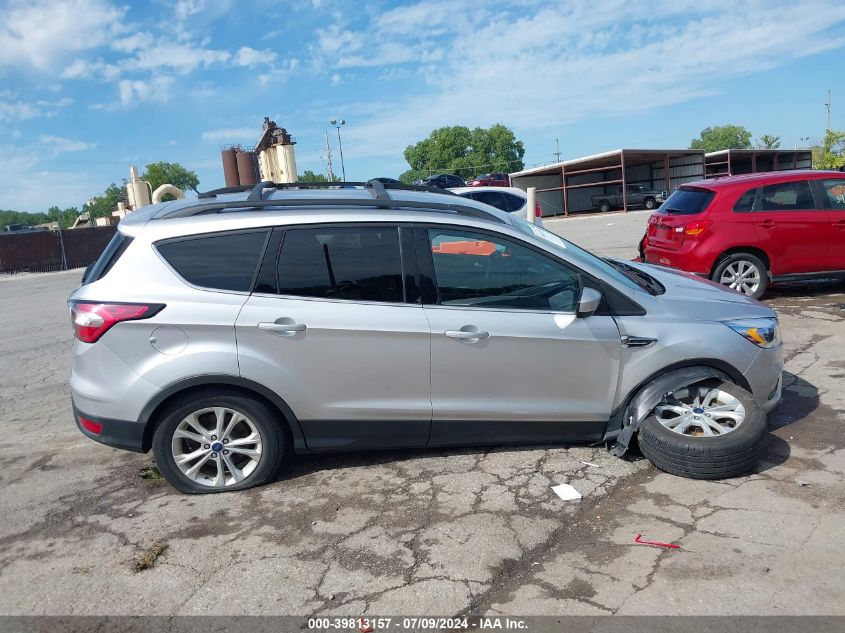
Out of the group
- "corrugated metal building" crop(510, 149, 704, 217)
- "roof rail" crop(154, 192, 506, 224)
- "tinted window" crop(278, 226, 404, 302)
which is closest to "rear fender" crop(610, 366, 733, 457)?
"roof rail" crop(154, 192, 506, 224)

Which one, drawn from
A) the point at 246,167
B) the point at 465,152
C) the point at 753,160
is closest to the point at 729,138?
the point at 465,152

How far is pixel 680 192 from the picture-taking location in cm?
926

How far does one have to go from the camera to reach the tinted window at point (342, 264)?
159 inches

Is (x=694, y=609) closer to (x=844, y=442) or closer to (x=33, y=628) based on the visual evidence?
(x=844, y=442)

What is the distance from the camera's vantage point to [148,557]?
11.5ft

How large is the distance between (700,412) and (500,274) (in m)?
1.52

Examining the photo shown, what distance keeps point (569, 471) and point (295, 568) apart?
182 centimetres

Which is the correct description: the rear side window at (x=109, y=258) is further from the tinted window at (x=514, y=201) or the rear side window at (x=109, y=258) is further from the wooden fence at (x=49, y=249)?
the wooden fence at (x=49, y=249)

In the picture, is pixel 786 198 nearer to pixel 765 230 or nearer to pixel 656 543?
pixel 765 230

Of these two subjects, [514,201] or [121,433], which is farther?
[514,201]

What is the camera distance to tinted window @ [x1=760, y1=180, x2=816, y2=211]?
8594 millimetres

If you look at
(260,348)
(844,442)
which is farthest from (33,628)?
(844,442)

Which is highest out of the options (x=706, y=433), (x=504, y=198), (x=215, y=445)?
(x=504, y=198)

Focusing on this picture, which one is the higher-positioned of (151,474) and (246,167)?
(246,167)
